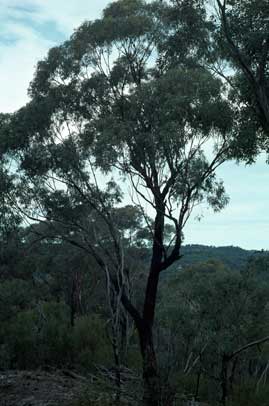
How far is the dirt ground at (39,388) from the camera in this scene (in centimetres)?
1169

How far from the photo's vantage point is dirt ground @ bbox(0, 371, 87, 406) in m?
11.7

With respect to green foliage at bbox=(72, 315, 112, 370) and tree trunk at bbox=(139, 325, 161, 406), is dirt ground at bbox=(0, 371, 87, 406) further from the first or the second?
green foliage at bbox=(72, 315, 112, 370)

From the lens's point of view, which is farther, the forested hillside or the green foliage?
the green foliage

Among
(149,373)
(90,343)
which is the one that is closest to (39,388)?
(149,373)

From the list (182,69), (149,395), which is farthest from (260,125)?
(149,395)

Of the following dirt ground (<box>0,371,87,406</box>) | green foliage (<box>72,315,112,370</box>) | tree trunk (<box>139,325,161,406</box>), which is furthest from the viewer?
green foliage (<box>72,315,112,370</box>)

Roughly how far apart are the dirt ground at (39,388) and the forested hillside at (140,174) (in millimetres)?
81

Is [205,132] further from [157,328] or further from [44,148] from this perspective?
[157,328]

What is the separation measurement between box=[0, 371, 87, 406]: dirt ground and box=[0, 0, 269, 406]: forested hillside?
8 cm

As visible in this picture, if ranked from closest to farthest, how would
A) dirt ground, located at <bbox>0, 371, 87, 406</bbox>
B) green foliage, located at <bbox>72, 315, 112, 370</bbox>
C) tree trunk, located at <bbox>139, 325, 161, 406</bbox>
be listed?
tree trunk, located at <bbox>139, 325, 161, 406</bbox>
dirt ground, located at <bbox>0, 371, 87, 406</bbox>
green foliage, located at <bbox>72, 315, 112, 370</bbox>

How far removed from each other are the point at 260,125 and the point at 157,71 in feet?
14.2

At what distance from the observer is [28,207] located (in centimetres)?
1638

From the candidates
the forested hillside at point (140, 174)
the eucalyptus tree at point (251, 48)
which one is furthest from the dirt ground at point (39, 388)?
the eucalyptus tree at point (251, 48)

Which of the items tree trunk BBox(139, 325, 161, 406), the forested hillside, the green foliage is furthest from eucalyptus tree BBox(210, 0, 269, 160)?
the green foliage
